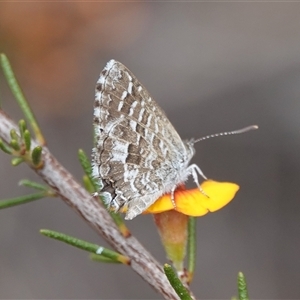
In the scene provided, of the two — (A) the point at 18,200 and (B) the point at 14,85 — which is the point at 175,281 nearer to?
(A) the point at 18,200

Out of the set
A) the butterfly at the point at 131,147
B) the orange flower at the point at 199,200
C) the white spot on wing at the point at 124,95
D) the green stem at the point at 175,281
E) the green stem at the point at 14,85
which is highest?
the green stem at the point at 14,85

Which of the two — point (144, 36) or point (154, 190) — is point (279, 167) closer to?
point (144, 36)

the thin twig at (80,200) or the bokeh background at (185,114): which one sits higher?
the bokeh background at (185,114)

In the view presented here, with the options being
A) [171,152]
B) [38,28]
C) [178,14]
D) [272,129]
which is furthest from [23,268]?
[171,152]

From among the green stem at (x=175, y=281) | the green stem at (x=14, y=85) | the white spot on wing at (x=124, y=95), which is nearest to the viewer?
the green stem at (x=175, y=281)

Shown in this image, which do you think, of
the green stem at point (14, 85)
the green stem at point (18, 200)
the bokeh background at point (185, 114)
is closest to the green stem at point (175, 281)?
the green stem at point (18, 200)

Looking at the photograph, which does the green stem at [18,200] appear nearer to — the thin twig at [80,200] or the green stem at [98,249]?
the thin twig at [80,200]

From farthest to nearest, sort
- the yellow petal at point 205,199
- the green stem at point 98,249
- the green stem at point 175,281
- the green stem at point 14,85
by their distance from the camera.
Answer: the green stem at point 14,85
the yellow petal at point 205,199
the green stem at point 98,249
the green stem at point 175,281
